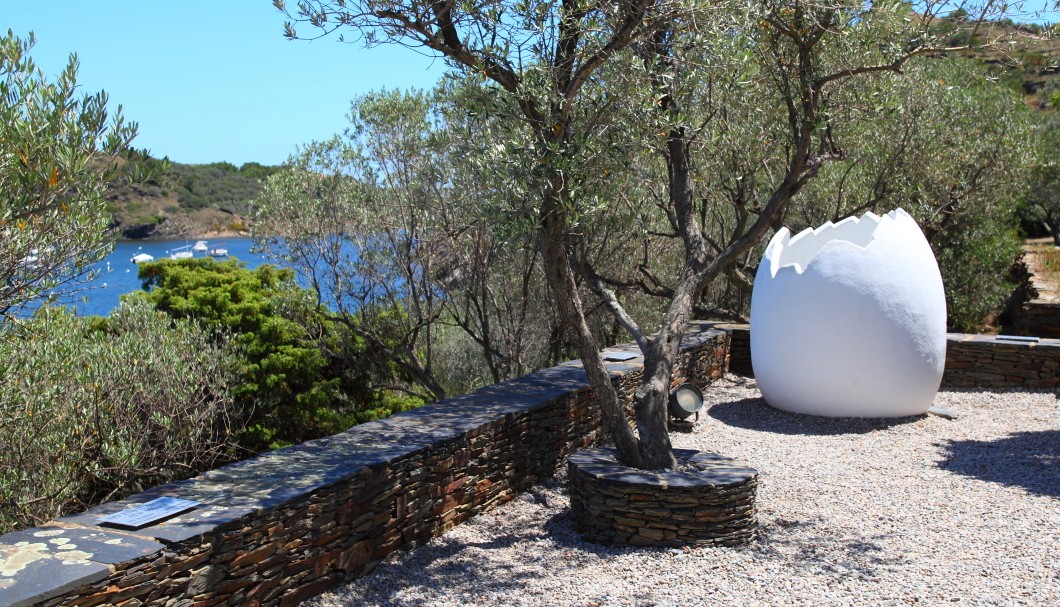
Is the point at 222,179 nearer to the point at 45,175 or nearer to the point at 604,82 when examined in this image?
the point at 604,82

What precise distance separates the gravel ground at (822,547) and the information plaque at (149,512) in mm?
958

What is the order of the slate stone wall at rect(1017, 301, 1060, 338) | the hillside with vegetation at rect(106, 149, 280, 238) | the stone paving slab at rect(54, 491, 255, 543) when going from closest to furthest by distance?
the stone paving slab at rect(54, 491, 255, 543)
the slate stone wall at rect(1017, 301, 1060, 338)
the hillside with vegetation at rect(106, 149, 280, 238)

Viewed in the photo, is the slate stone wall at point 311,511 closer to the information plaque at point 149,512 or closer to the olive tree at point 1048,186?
the information plaque at point 149,512

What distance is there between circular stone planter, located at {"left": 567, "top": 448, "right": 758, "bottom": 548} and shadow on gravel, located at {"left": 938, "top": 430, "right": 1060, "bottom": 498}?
2.73m

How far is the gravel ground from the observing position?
490 centimetres

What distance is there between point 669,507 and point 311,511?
2.37 metres

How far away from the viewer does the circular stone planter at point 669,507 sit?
561cm

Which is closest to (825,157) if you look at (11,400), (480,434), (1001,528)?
(1001,528)

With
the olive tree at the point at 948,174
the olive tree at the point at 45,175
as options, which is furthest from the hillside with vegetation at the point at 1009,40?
→ the olive tree at the point at 45,175

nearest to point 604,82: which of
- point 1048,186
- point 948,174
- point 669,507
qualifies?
point 669,507

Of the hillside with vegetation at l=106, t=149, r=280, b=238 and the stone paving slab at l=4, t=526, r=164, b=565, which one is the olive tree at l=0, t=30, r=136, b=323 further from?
the hillside with vegetation at l=106, t=149, r=280, b=238

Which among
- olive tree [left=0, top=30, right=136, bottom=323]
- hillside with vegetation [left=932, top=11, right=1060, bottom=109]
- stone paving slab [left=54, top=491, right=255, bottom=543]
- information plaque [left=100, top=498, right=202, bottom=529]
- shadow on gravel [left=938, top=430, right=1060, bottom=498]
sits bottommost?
shadow on gravel [left=938, top=430, right=1060, bottom=498]

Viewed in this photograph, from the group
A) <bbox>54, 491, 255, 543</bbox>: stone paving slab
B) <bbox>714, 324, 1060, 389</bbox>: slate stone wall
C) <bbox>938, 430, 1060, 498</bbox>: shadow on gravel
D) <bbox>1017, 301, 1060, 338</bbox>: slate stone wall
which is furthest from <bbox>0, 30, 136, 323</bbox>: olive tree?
<bbox>1017, 301, 1060, 338</bbox>: slate stone wall

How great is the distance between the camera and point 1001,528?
5914mm
